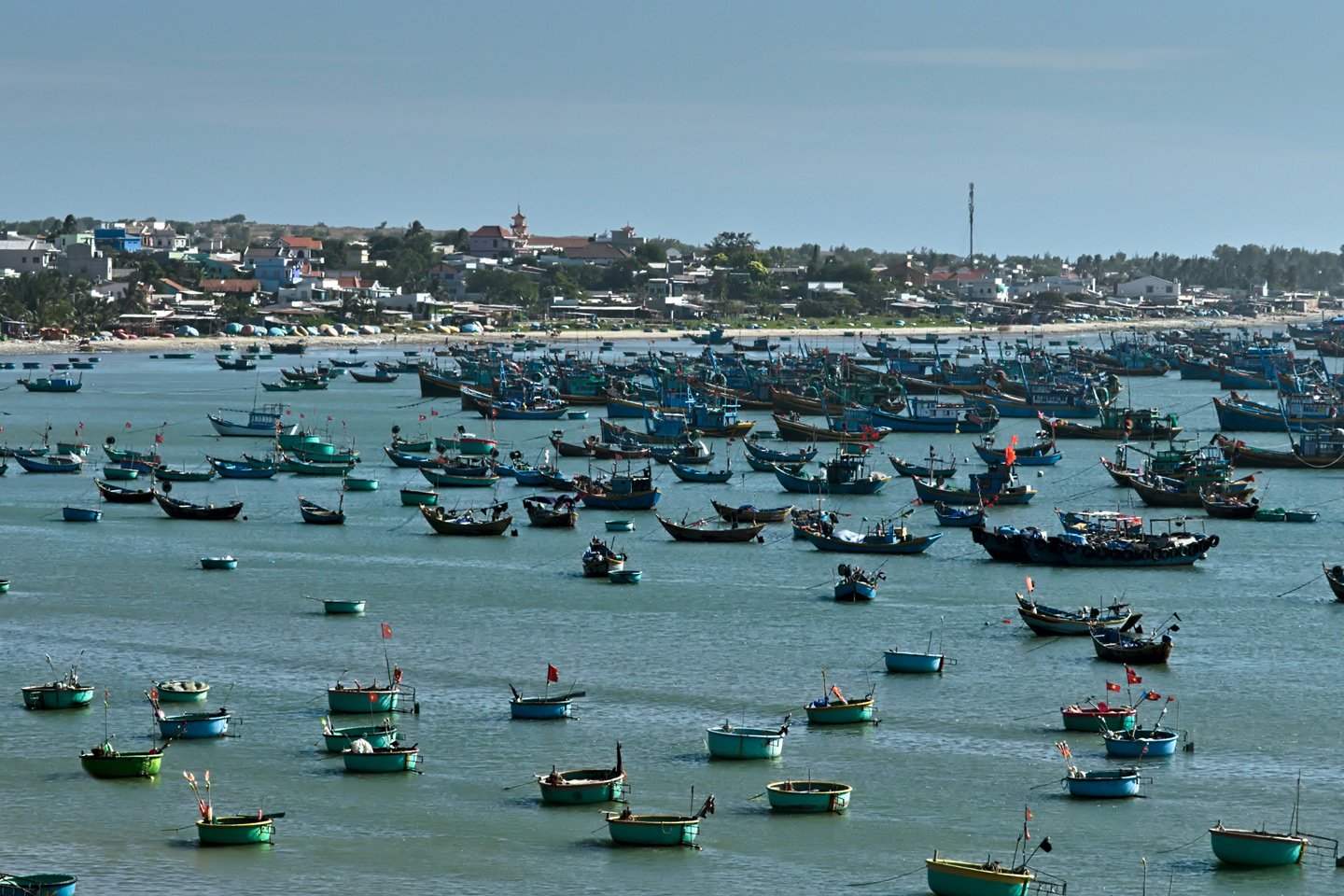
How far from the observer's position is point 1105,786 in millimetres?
30922

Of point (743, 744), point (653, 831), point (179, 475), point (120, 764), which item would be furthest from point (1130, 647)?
point (179, 475)

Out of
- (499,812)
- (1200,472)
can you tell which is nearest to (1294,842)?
(499,812)

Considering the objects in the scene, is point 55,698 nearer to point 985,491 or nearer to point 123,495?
point 123,495

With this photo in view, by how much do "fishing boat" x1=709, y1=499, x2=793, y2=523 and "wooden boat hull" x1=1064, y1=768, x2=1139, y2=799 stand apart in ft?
99.7

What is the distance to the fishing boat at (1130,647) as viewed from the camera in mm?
41312

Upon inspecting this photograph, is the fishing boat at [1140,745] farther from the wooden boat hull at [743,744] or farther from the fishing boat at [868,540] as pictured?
the fishing boat at [868,540]

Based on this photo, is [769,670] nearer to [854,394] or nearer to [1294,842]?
[1294,842]

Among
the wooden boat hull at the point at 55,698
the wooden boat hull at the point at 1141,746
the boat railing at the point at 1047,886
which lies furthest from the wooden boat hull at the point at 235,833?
the wooden boat hull at the point at 1141,746

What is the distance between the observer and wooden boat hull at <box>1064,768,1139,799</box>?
30922mm

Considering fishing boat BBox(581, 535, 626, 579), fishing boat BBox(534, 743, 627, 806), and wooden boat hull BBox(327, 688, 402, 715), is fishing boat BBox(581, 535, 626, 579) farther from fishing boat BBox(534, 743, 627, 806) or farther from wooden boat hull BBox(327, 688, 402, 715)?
fishing boat BBox(534, 743, 627, 806)

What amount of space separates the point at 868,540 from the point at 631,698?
69.4 feet

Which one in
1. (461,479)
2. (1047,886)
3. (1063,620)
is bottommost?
(1047,886)

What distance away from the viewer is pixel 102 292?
189 meters

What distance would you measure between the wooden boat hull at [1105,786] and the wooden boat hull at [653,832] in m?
7.15
